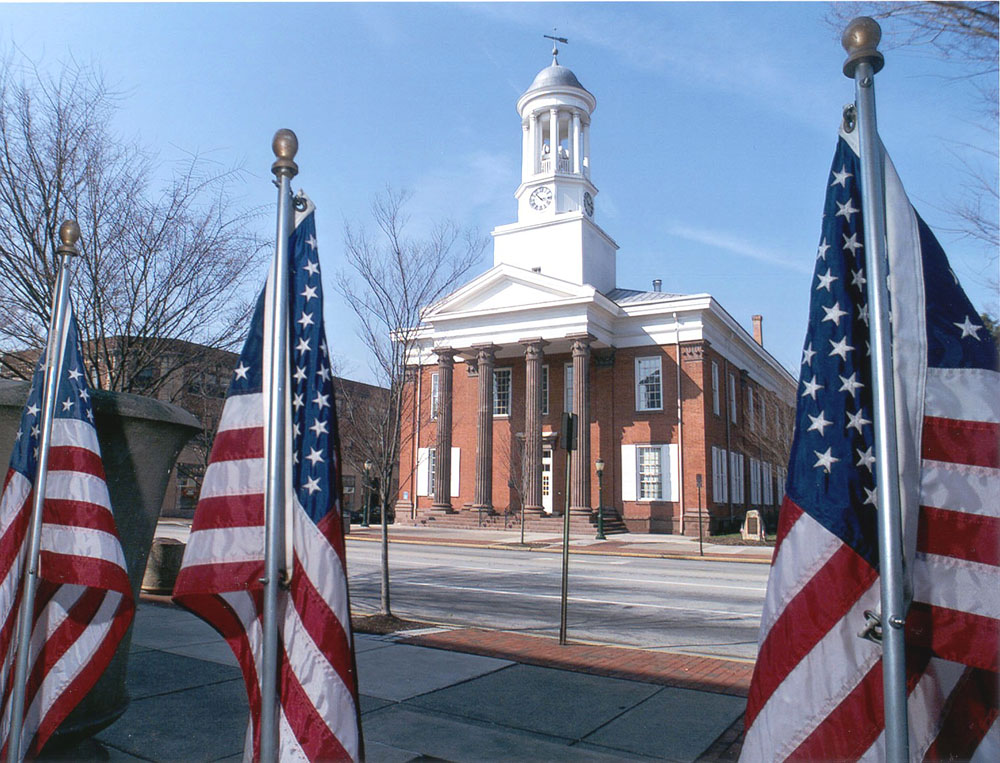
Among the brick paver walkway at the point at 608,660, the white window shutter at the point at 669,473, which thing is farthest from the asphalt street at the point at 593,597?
the white window shutter at the point at 669,473

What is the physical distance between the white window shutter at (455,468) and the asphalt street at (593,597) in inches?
663

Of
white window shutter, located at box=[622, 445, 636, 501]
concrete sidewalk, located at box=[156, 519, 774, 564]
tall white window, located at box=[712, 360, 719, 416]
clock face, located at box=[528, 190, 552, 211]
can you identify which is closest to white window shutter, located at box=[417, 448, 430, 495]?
concrete sidewalk, located at box=[156, 519, 774, 564]

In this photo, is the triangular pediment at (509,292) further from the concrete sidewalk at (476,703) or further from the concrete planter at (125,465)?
the concrete planter at (125,465)

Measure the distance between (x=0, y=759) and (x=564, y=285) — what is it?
3183 cm

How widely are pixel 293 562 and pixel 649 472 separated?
3256cm

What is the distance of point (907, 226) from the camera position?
108 inches

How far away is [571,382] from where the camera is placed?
121ft

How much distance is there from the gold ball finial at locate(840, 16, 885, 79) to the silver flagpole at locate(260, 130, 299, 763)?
2.37 m

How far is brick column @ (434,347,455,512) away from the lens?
36.2 meters

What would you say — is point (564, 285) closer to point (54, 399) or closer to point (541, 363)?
point (541, 363)

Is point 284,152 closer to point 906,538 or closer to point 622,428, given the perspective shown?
point 906,538

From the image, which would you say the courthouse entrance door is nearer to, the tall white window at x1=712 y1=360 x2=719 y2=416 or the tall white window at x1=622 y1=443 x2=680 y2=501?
the tall white window at x1=622 y1=443 x2=680 y2=501

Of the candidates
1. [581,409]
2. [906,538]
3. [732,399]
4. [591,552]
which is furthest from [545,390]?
[906,538]

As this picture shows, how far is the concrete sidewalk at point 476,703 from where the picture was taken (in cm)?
504
